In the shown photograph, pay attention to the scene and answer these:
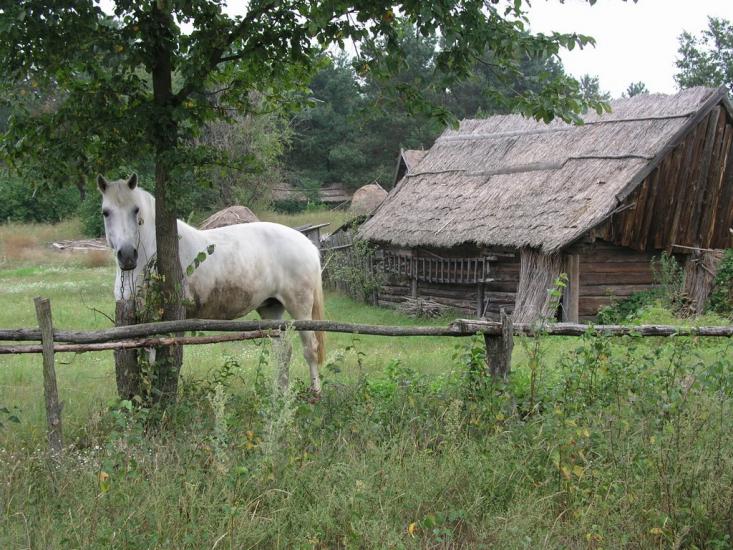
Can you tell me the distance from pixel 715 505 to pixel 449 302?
15.0 m

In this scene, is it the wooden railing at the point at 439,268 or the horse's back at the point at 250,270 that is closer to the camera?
the horse's back at the point at 250,270

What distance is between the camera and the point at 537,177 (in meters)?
17.9

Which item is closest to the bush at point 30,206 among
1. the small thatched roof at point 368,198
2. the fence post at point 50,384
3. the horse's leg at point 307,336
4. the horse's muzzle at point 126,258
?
the small thatched roof at point 368,198

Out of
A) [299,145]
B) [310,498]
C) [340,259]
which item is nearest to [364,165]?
[299,145]

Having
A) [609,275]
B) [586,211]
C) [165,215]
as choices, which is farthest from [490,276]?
[165,215]

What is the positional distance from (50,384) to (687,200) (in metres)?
15.0

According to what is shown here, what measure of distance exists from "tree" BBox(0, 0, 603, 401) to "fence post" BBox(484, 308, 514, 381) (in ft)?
5.23

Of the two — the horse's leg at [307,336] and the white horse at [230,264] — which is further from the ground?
the white horse at [230,264]

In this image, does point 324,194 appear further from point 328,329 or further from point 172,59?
point 328,329

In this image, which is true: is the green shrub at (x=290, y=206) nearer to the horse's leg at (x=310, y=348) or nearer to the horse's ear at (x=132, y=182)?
the horse's leg at (x=310, y=348)

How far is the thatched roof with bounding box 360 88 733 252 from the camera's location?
15.9m

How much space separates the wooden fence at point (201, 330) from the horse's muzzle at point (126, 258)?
0.81 metres

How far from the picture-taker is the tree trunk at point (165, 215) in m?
5.91

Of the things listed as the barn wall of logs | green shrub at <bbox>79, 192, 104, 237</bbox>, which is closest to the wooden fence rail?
the barn wall of logs
